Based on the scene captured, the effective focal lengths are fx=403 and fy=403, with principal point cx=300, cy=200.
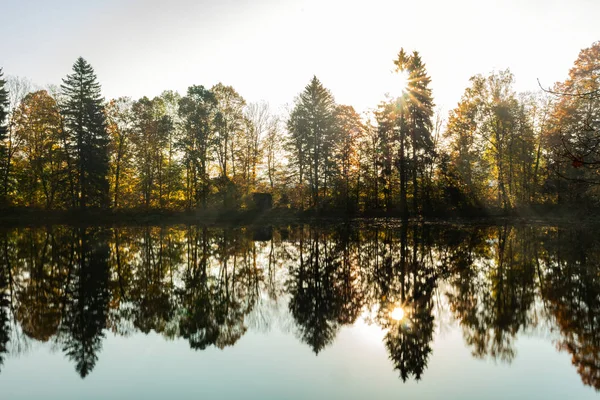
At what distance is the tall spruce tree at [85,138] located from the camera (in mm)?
41562

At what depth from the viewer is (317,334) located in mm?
6977

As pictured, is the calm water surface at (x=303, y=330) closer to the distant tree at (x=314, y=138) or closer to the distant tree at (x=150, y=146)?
the distant tree at (x=314, y=138)

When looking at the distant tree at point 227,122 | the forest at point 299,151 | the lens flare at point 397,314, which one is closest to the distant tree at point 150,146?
the forest at point 299,151

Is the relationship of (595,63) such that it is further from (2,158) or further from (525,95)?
(2,158)

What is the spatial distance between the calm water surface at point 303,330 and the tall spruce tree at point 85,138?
30.7 m

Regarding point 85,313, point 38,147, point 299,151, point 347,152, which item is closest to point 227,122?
point 299,151

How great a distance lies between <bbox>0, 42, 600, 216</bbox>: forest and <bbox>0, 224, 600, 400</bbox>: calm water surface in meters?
27.2

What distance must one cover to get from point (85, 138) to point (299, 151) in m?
22.4

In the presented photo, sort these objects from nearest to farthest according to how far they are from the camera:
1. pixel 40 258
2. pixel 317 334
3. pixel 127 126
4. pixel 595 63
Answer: pixel 317 334, pixel 40 258, pixel 595 63, pixel 127 126

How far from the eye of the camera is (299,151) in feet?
144

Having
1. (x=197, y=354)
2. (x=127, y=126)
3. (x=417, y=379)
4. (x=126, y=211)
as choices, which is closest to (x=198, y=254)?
(x=197, y=354)

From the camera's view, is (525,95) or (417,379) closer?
(417,379)

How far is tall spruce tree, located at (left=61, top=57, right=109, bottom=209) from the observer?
41.6 m

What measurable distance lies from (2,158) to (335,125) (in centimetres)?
3490
